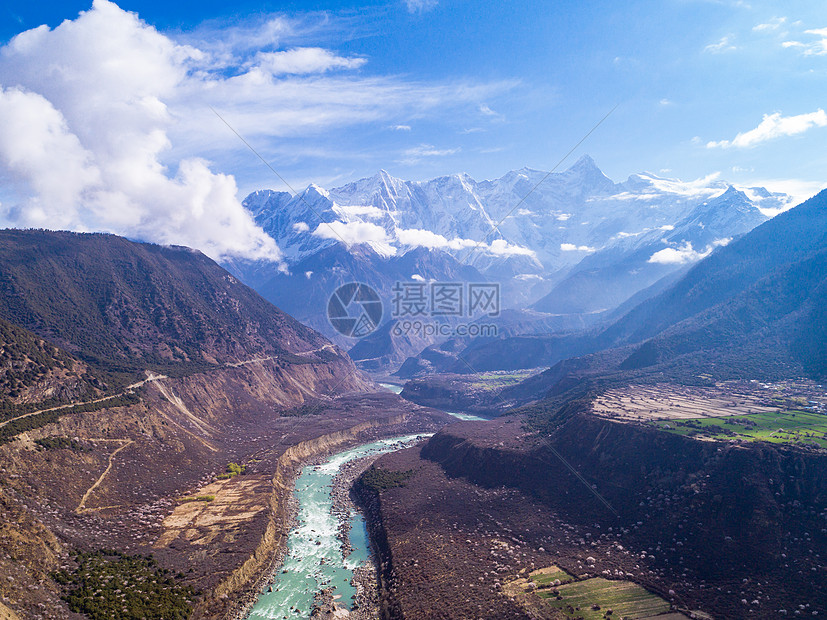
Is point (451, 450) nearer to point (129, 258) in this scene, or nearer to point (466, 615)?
point (466, 615)

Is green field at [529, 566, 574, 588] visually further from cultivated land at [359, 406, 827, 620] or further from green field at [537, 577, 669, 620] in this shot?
green field at [537, 577, 669, 620]

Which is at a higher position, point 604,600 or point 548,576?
point 548,576

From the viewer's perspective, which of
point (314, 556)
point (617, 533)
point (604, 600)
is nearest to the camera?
point (604, 600)

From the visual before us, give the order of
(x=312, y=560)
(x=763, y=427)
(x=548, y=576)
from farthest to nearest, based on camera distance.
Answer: (x=763, y=427)
(x=312, y=560)
(x=548, y=576)

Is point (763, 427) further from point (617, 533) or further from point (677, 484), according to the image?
point (617, 533)

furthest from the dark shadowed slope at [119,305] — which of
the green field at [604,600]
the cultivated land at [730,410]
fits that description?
the cultivated land at [730,410]

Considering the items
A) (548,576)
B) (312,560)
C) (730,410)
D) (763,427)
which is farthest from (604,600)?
(730,410)

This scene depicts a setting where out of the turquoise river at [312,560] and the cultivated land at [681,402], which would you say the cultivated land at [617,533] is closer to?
the turquoise river at [312,560]
